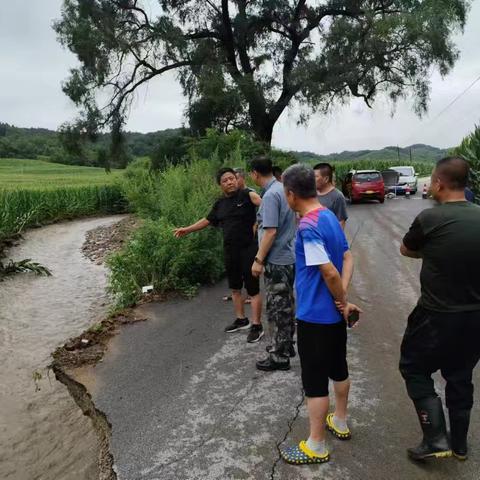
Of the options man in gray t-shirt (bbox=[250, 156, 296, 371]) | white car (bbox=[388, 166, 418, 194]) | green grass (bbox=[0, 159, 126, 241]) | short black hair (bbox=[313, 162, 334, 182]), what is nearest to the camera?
man in gray t-shirt (bbox=[250, 156, 296, 371])

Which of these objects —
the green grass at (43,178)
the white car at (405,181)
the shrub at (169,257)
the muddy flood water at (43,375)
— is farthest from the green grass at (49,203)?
the white car at (405,181)

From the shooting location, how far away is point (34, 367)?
18.9 feet

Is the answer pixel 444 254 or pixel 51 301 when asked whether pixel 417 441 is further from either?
pixel 51 301

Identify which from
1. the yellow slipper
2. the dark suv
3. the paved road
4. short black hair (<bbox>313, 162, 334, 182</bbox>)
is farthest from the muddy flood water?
the dark suv

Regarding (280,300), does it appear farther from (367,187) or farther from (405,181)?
(405,181)

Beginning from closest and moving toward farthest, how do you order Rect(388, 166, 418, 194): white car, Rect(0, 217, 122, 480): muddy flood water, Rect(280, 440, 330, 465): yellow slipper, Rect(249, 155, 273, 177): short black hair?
Rect(280, 440, 330, 465): yellow slipper
Rect(0, 217, 122, 480): muddy flood water
Rect(249, 155, 273, 177): short black hair
Rect(388, 166, 418, 194): white car

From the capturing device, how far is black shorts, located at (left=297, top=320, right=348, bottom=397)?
9.84 ft

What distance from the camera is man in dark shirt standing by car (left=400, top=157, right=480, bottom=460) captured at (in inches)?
110

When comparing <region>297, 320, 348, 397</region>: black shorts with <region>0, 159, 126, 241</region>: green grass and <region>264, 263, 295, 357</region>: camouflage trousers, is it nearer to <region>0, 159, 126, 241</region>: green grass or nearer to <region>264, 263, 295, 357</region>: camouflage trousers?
<region>264, 263, 295, 357</region>: camouflage trousers

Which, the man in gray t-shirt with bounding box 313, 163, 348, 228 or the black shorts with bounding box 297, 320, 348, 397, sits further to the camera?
the man in gray t-shirt with bounding box 313, 163, 348, 228

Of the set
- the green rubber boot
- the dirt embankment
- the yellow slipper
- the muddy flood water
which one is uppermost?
the green rubber boot

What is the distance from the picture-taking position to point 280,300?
14.4 ft

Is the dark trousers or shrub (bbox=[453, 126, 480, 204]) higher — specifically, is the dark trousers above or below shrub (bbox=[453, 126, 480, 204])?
below

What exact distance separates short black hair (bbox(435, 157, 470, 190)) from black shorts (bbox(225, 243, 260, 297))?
266cm
